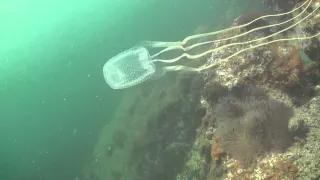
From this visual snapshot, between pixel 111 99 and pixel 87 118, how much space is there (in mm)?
1387

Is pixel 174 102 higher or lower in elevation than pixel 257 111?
higher

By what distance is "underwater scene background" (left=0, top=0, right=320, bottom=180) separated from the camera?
4.33 metres

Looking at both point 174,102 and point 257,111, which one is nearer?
point 257,111

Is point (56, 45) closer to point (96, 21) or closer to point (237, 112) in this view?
point (96, 21)

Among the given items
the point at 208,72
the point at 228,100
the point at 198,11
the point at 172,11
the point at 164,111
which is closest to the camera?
the point at 228,100

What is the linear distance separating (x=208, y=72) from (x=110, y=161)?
580cm

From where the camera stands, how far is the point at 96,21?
1942 cm

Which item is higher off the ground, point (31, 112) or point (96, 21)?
point (96, 21)

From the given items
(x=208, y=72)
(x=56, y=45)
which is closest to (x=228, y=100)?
(x=208, y=72)

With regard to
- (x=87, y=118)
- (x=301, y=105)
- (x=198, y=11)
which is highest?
(x=198, y=11)

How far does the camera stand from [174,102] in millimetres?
7891

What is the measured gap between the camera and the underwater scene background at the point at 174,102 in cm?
433

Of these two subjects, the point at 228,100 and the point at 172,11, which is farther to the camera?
the point at 172,11

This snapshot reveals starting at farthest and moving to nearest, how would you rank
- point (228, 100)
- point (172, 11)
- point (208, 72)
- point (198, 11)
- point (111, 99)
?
point (172, 11) < point (198, 11) < point (111, 99) < point (208, 72) < point (228, 100)
